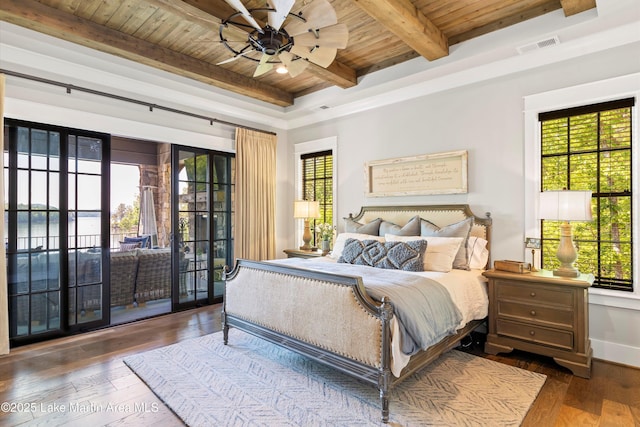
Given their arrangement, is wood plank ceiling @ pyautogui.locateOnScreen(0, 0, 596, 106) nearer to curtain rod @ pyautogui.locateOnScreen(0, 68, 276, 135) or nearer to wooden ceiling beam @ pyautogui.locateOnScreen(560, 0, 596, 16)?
wooden ceiling beam @ pyautogui.locateOnScreen(560, 0, 596, 16)

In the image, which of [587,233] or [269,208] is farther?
[269,208]

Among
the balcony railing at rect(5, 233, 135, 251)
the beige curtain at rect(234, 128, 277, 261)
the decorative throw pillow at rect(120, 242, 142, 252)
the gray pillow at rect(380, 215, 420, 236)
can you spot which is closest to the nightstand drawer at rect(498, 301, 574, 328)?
the gray pillow at rect(380, 215, 420, 236)

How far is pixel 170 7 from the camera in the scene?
8.93ft

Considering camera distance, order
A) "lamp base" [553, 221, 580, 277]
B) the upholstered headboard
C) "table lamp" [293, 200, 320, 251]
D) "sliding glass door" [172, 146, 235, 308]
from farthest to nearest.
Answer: "table lamp" [293, 200, 320, 251]
"sliding glass door" [172, 146, 235, 308]
the upholstered headboard
"lamp base" [553, 221, 580, 277]

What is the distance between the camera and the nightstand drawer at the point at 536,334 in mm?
2809

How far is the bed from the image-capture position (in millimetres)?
2232

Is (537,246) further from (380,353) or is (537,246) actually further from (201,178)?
(201,178)

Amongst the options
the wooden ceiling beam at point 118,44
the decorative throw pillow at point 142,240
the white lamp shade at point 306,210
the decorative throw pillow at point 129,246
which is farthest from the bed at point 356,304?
the decorative throw pillow at point 142,240

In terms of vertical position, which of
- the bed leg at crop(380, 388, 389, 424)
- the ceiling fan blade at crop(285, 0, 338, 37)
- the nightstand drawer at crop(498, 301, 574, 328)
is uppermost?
the ceiling fan blade at crop(285, 0, 338, 37)

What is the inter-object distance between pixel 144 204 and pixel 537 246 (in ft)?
24.3

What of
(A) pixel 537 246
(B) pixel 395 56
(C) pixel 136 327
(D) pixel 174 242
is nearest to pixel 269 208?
(D) pixel 174 242

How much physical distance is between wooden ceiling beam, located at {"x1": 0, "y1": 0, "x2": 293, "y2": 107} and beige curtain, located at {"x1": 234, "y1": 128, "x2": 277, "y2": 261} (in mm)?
758

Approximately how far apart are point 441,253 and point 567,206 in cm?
106

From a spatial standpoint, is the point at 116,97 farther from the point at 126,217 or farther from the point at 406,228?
the point at 126,217
